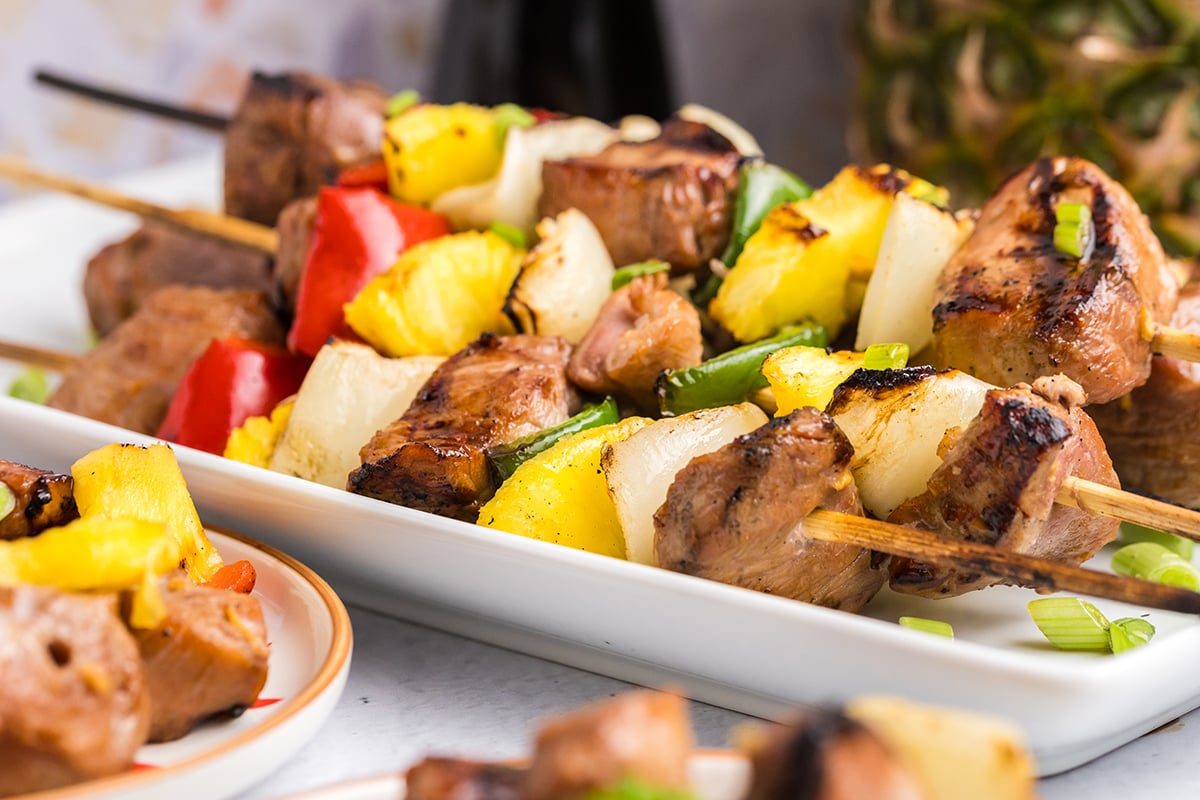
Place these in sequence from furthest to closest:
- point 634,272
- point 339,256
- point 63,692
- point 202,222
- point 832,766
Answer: point 202,222, point 339,256, point 634,272, point 63,692, point 832,766

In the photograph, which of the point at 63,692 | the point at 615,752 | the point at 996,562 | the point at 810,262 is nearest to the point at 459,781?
the point at 615,752

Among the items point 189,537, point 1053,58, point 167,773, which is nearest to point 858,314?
point 189,537

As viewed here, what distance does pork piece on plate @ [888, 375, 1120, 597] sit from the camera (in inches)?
68.9

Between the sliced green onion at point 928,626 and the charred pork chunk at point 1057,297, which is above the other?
the charred pork chunk at point 1057,297

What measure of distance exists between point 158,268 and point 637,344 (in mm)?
1590

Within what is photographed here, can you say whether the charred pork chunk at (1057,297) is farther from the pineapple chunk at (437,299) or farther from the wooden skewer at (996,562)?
the pineapple chunk at (437,299)

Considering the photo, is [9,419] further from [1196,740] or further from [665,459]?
[1196,740]

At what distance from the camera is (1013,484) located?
1.76 meters

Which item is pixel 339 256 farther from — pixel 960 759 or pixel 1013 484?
pixel 960 759

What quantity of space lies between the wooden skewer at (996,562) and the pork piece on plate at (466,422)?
1.74ft

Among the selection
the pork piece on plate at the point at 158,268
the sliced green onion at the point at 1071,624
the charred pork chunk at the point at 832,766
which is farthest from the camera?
the pork piece on plate at the point at 158,268

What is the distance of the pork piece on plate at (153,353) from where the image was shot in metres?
2.65

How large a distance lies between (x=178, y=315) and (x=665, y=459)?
1270mm

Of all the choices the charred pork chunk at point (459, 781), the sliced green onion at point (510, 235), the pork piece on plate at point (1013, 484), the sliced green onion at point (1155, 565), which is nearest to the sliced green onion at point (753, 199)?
the sliced green onion at point (510, 235)
